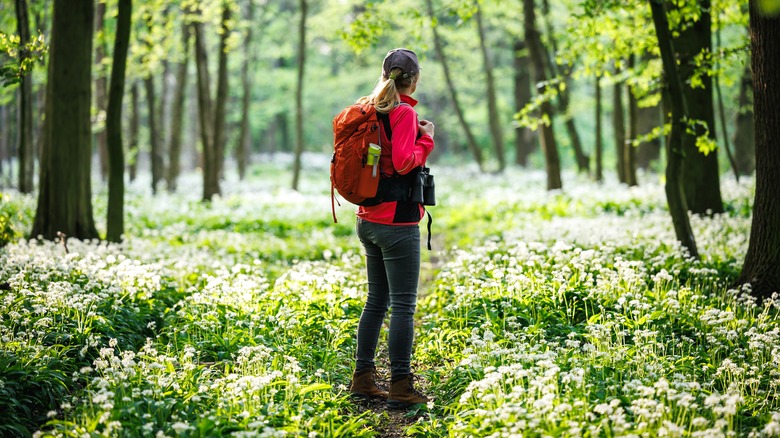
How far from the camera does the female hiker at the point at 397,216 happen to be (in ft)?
15.3

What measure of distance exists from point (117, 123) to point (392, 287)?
6.73 m

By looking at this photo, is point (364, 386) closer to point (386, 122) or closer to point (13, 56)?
point (386, 122)

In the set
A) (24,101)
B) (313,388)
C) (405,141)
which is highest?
(24,101)

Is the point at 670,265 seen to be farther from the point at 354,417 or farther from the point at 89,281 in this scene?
the point at 89,281

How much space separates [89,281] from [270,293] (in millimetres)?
1823

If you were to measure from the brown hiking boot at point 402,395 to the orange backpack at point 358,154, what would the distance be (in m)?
1.42

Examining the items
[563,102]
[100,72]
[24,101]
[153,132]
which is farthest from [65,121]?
[563,102]

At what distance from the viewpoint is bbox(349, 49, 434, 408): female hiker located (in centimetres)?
467

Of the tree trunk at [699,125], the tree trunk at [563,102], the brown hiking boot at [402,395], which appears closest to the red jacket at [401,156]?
the brown hiking boot at [402,395]

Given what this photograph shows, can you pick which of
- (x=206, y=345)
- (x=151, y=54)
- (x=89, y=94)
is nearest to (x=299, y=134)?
(x=151, y=54)

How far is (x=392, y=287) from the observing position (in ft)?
16.1

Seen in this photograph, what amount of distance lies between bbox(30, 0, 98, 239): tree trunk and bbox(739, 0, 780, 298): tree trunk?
347 inches

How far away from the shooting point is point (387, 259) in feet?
16.0

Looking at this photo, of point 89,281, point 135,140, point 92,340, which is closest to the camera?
point 92,340
